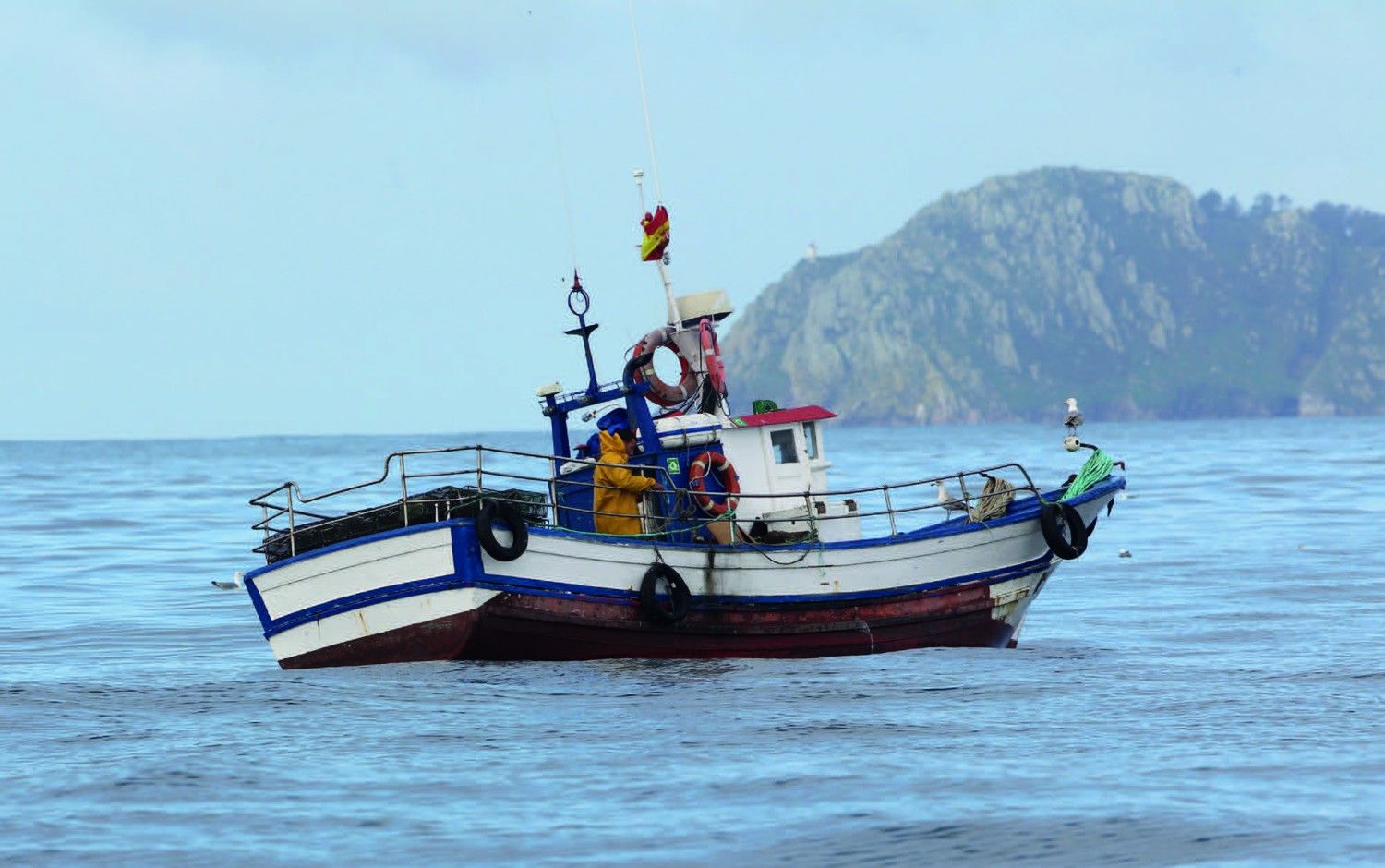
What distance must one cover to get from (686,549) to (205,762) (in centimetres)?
704

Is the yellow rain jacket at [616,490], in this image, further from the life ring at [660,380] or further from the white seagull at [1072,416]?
the white seagull at [1072,416]

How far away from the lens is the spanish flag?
900 inches

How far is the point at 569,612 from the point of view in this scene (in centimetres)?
1961

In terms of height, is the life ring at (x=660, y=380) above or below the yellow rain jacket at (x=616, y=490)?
above

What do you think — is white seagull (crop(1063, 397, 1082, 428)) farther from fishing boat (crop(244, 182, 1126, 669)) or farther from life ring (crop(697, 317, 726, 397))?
life ring (crop(697, 317, 726, 397))

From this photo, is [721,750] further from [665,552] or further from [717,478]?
[717,478]

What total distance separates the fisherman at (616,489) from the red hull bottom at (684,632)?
132cm

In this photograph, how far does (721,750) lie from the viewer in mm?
15148

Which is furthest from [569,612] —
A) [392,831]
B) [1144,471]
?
[1144,471]

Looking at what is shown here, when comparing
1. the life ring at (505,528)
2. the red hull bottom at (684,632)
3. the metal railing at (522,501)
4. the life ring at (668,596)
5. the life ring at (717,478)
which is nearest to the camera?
the life ring at (505,528)

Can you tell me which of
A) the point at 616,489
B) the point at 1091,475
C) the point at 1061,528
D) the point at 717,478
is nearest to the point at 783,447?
the point at 717,478

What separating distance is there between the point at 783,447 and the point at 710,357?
1.56 m

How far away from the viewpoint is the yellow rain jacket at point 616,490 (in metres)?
20.6

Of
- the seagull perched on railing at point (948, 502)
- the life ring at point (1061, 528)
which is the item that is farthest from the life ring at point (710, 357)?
the life ring at point (1061, 528)
